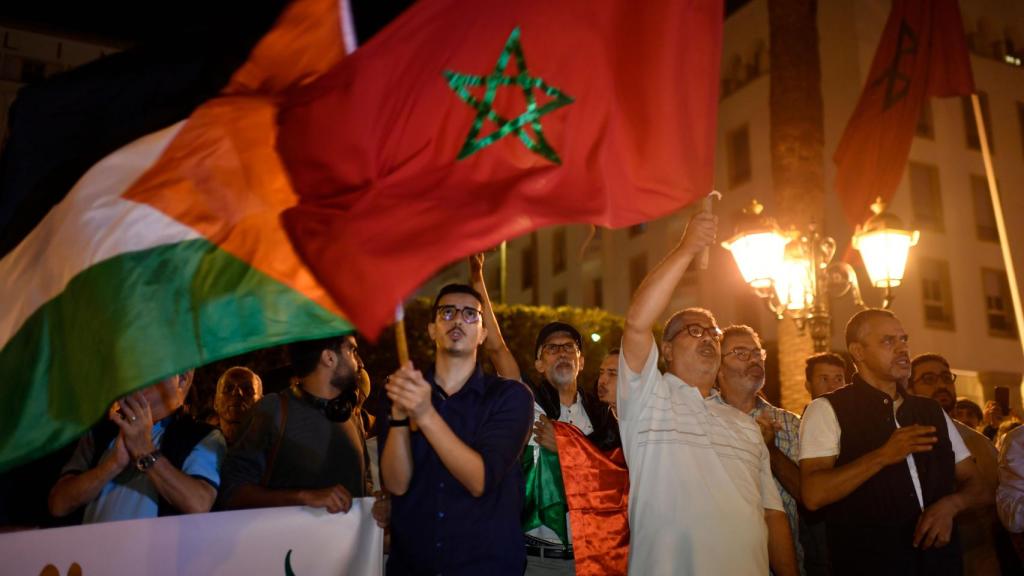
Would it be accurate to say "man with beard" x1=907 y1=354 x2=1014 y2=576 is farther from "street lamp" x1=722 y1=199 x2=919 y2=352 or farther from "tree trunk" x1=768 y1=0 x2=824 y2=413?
"tree trunk" x1=768 y1=0 x2=824 y2=413

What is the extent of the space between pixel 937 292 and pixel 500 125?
2454 centimetres

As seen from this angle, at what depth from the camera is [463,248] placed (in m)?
3.21

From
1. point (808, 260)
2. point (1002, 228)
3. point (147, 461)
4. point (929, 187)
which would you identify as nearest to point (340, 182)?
point (147, 461)

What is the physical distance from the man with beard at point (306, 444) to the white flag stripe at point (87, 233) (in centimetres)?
115

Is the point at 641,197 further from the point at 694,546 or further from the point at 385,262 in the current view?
the point at 694,546

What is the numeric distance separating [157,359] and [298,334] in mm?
509

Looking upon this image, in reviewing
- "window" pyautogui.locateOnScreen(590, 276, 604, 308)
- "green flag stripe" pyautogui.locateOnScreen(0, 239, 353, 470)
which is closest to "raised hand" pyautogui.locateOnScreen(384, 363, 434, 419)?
"green flag stripe" pyautogui.locateOnScreen(0, 239, 353, 470)

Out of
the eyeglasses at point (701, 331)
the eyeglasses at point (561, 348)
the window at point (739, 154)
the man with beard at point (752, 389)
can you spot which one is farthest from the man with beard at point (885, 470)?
the window at point (739, 154)

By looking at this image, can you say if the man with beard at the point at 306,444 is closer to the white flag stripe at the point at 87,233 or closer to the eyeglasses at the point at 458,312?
the eyeglasses at the point at 458,312

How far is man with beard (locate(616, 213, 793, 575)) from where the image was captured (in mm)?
3816

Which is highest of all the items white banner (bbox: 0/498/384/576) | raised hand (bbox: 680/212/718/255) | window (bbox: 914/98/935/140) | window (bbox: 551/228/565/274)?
window (bbox: 914/98/935/140)

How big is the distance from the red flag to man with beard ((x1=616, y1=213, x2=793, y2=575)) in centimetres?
47

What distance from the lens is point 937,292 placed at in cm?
2477

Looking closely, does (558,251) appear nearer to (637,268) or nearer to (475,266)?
(637,268)
